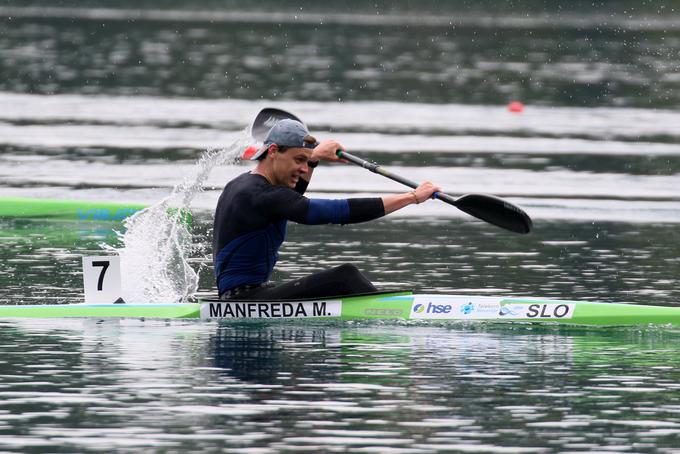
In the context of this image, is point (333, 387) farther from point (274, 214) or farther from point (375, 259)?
point (375, 259)

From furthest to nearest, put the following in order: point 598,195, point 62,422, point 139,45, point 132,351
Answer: point 139,45, point 598,195, point 132,351, point 62,422

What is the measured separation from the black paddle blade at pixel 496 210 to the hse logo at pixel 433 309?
1348 mm

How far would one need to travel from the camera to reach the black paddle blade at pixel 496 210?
16.2 metres

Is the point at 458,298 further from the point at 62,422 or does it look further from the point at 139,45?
the point at 139,45

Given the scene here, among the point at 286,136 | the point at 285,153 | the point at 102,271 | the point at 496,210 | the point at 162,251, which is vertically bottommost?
the point at 102,271

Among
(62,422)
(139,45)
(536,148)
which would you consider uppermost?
(139,45)

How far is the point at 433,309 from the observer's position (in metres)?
15.3

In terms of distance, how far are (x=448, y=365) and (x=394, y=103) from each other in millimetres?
28792

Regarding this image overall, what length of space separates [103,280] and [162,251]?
1.89 m

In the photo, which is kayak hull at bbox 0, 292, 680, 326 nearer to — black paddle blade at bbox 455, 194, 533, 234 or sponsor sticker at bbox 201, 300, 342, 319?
sponsor sticker at bbox 201, 300, 342, 319

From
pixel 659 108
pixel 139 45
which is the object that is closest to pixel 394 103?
pixel 659 108

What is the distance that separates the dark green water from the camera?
11.8m

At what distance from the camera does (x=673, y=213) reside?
23609 mm

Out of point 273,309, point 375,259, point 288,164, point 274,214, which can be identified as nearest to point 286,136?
point 288,164
